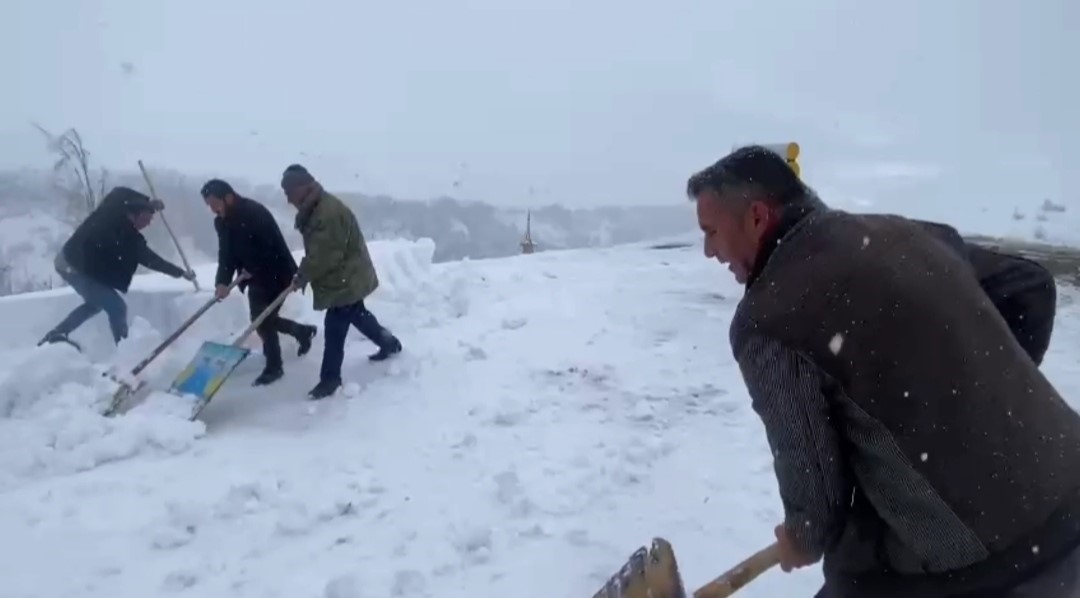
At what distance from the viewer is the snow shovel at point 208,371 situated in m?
4.75

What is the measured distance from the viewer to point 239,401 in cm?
520

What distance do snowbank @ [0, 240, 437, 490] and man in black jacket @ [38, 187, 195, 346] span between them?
0.38 m

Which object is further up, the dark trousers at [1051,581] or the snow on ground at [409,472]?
the dark trousers at [1051,581]

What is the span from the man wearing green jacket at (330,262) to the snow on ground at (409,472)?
26 centimetres

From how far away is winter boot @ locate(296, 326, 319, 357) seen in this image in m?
5.76

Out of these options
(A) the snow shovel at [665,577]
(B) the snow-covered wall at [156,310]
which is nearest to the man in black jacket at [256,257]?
(B) the snow-covered wall at [156,310]

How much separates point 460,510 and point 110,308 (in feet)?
13.3

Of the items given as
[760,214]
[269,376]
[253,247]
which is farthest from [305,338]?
[760,214]

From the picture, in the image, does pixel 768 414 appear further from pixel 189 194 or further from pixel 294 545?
pixel 189 194

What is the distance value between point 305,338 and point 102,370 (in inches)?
56.0

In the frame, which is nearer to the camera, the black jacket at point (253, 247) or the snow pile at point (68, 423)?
the snow pile at point (68, 423)

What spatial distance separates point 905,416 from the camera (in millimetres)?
1322

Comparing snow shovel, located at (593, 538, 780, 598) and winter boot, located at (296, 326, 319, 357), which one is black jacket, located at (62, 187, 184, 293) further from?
snow shovel, located at (593, 538, 780, 598)

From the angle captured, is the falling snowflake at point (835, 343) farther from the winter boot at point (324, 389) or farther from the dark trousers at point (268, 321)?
the dark trousers at point (268, 321)
